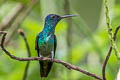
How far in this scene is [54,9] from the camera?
1.71 m

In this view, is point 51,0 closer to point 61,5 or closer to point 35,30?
point 61,5

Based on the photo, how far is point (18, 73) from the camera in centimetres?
269

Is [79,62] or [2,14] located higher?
[2,14]

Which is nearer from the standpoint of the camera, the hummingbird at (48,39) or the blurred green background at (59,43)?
the blurred green background at (59,43)

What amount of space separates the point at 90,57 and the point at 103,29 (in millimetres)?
259

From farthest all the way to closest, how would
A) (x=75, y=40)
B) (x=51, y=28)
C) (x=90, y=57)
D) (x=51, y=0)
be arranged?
1. (x=75, y=40)
2. (x=90, y=57)
3. (x=51, y=28)
4. (x=51, y=0)

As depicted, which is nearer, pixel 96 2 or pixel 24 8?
pixel 24 8

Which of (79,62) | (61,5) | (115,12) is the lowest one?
(79,62)

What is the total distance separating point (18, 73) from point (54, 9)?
110cm

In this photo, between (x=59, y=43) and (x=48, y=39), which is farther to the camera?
(x=59, y=43)

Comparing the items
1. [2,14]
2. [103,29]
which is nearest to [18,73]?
[2,14]

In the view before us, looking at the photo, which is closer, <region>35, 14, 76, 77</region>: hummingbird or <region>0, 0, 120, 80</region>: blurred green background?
<region>0, 0, 120, 80</region>: blurred green background

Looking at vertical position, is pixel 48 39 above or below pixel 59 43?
above

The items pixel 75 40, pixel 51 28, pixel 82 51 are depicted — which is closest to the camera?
pixel 51 28
